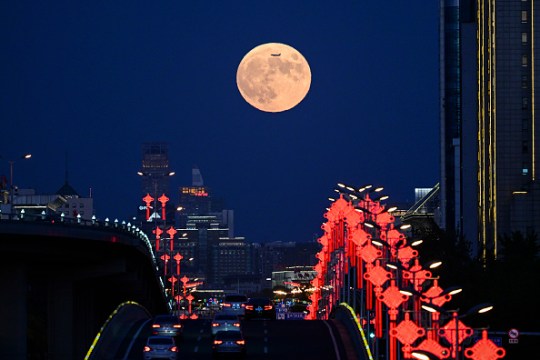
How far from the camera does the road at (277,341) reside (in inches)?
2802

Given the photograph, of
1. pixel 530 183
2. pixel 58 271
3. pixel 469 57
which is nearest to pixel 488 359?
pixel 58 271

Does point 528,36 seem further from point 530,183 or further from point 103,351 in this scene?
point 103,351

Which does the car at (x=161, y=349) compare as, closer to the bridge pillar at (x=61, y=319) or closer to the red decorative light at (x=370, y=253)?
the red decorative light at (x=370, y=253)

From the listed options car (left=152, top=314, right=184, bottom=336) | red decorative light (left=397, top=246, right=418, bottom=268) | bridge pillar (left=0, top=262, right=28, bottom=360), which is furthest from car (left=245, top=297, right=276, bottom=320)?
red decorative light (left=397, top=246, right=418, bottom=268)

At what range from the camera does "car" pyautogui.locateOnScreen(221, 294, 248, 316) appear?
102 metres

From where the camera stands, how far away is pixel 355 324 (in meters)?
76.2

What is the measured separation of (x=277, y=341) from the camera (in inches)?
3113

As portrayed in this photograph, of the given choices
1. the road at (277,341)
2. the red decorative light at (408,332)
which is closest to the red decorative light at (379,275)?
the road at (277,341)

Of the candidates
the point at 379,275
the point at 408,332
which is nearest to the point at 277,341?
the point at 379,275

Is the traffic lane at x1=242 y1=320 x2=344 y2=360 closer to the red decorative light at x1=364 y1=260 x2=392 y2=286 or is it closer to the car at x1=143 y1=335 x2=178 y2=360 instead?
the car at x1=143 y1=335 x2=178 y2=360

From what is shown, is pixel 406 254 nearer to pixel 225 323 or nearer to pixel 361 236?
pixel 361 236

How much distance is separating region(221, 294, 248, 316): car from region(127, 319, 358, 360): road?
8155 millimetres

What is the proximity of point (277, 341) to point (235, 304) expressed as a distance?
23.4 metres

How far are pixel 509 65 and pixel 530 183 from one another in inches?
534
